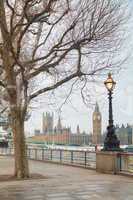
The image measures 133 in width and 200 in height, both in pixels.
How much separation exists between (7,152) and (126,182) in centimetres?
4700

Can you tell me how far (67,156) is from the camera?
37250 mm

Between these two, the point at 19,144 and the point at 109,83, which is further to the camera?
the point at 109,83

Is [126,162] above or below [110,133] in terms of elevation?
below

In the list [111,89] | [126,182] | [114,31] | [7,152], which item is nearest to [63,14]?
[114,31]

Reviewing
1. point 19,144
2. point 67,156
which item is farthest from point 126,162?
point 67,156

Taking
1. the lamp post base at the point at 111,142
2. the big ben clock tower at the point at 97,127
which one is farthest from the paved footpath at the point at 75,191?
the big ben clock tower at the point at 97,127

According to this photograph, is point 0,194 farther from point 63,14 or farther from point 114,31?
point 114,31

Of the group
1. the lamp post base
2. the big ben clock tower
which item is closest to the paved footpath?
the lamp post base

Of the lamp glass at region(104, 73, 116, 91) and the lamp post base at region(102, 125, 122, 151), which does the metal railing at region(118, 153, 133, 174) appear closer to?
the lamp post base at region(102, 125, 122, 151)

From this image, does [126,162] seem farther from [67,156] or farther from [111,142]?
[67,156]

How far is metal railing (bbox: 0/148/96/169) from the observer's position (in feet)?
103

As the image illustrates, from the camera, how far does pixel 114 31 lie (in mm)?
26250

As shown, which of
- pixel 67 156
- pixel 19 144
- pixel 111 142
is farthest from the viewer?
pixel 67 156

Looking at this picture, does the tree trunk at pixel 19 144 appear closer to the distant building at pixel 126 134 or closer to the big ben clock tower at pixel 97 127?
the big ben clock tower at pixel 97 127
